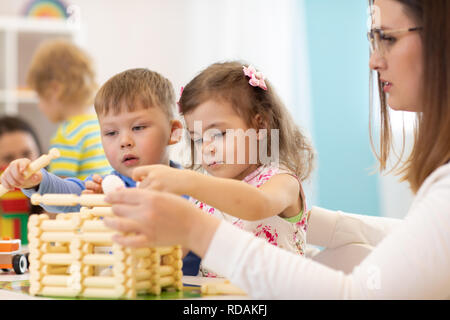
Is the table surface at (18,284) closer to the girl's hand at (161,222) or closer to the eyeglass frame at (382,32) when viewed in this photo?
the girl's hand at (161,222)

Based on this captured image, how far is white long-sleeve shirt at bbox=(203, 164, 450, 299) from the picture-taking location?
635mm

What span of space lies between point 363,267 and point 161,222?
0.23 meters

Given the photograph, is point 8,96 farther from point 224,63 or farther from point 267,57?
point 224,63

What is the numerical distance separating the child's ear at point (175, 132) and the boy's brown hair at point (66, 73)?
1.26 metres

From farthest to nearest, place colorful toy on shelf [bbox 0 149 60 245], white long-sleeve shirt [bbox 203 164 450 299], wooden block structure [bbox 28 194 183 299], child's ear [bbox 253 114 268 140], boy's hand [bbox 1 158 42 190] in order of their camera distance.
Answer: colorful toy on shelf [bbox 0 149 60 245] < child's ear [bbox 253 114 268 140] < boy's hand [bbox 1 158 42 190] < wooden block structure [bbox 28 194 183 299] < white long-sleeve shirt [bbox 203 164 450 299]

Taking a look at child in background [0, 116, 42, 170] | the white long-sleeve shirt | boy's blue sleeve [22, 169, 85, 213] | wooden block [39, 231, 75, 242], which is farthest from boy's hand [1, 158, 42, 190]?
child in background [0, 116, 42, 170]

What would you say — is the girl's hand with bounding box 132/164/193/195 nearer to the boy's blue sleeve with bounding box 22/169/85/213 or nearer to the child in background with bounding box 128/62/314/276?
the child in background with bounding box 128/62/314/276

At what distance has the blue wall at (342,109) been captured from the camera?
351cm

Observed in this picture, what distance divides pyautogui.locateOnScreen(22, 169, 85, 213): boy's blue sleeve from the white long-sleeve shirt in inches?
23.4

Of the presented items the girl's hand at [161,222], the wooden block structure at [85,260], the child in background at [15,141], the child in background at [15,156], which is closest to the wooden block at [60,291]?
the wooden block structure at [85,260]
